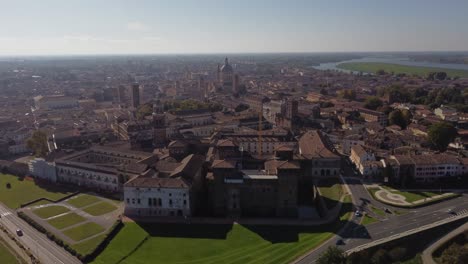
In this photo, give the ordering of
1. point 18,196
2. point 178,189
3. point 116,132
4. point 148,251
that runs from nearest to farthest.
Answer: point 148,251
point 178,189
point 18,196
point 116,132

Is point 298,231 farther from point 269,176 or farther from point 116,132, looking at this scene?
point 116,132

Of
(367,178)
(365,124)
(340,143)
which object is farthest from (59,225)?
(365,124)

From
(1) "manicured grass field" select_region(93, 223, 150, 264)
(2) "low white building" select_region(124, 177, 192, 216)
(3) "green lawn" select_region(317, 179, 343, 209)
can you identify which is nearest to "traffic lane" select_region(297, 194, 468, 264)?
(3) "green lawn" select_region(317, 179, 343, 209)

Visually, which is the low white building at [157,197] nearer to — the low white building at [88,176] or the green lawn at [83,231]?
the green lawn at [83,231]

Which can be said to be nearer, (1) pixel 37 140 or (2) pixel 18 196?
(2) pixel 18 196

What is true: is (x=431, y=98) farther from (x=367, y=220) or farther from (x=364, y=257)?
(x=364, y=257)

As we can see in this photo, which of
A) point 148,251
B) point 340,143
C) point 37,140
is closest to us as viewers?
point 148,251

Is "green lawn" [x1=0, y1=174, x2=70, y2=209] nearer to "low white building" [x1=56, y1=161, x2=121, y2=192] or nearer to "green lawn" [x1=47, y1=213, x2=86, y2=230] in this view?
"low white building" [x1=56, y1=161, x2=121, y2=192]
